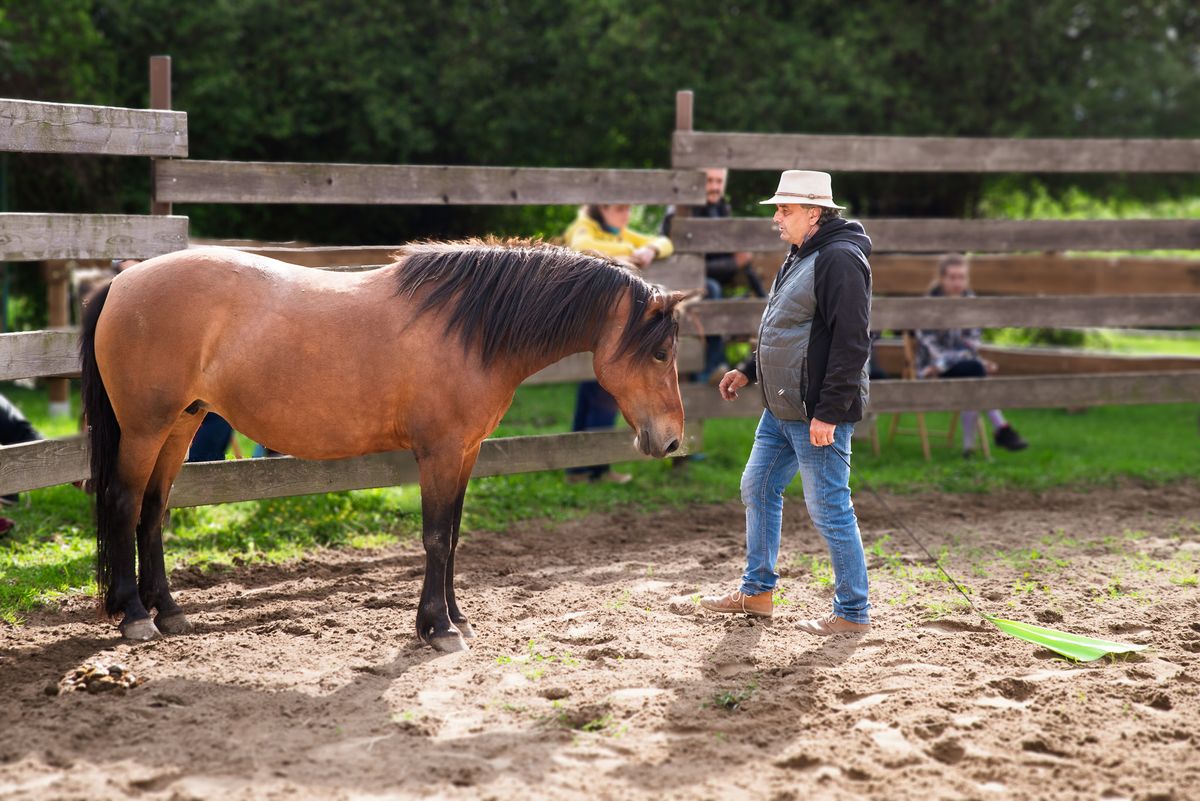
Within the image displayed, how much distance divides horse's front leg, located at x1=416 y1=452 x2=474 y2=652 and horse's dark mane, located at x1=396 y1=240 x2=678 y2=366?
489 mm

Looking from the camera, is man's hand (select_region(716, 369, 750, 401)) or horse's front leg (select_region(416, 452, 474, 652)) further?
man's hand (select_region(716, 369, 750, 401))

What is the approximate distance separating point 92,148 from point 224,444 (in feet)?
6.35

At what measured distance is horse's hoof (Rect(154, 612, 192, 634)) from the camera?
15.8 feet

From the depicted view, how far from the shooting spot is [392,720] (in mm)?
3783

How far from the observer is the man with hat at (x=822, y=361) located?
451 cm

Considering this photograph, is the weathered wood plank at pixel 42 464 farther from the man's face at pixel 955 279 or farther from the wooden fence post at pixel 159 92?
the man's face at pixel 955 279

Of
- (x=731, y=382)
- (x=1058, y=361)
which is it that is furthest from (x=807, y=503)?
(x=1058, y=361)

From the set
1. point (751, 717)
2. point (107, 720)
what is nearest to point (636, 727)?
point (751, 717)

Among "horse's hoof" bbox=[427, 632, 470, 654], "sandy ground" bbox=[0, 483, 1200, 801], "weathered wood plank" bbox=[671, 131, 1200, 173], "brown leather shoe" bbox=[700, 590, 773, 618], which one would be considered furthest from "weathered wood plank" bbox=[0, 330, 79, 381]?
"weathered wood plank" bbox=[671, 131, 1200, 173]

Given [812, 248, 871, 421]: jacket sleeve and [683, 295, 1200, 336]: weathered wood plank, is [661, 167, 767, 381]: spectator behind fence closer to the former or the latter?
[683, 295, 1200, 336]: weathered wood plank

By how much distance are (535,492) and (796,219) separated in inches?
130

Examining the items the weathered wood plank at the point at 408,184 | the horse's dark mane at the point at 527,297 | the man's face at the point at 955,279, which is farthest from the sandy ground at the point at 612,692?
the man's face at the point at 955,279

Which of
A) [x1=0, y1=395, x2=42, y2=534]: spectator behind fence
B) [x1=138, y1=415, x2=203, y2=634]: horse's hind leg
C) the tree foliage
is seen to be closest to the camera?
[x1=138, y1=415, x2=203, y2=634]: horse's hind leg

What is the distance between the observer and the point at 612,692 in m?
4.05
